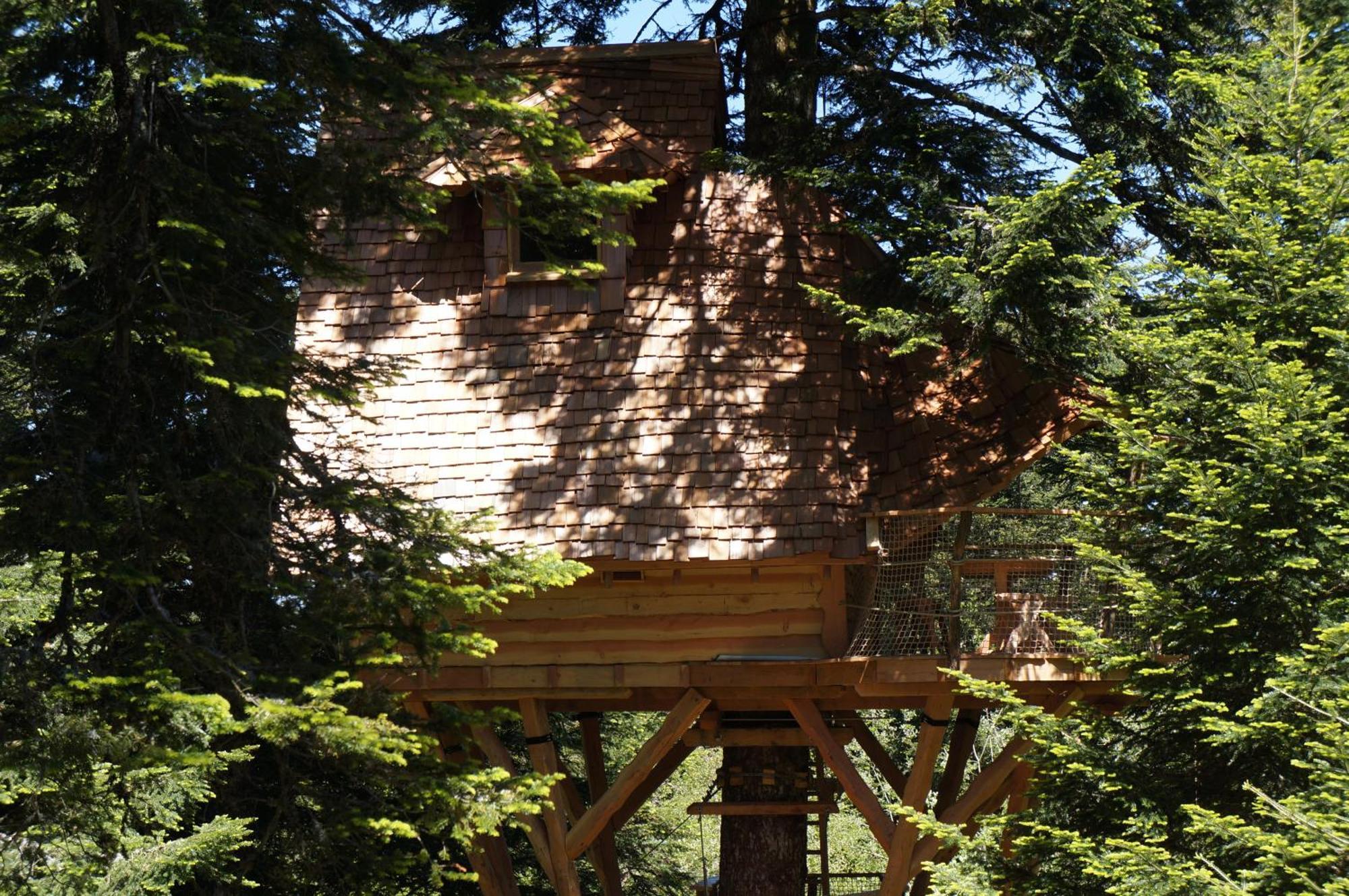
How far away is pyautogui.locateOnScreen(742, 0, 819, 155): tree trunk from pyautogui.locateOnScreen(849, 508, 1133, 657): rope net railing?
395 cm

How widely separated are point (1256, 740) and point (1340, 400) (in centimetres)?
208

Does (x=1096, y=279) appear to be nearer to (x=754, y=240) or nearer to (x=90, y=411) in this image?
(x=754, y=240)

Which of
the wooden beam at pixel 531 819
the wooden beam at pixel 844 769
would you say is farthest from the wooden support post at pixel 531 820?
the wooden beam at pixel 844 769

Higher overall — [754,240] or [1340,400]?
[754,240]

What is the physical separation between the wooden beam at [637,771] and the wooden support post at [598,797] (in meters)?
0.98

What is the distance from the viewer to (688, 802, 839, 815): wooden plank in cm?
1138

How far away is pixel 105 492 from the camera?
22.0 feet

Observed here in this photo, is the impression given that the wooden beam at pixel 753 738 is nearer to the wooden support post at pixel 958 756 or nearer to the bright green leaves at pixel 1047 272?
the wooden support post at pixel 958 756

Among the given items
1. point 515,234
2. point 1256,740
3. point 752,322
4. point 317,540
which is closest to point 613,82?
point 515,234

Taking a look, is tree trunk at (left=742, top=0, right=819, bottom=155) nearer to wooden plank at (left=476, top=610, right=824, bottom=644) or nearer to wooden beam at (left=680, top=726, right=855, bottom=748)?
wooden plank at (left=476, top=610, right=824, bottom=644)

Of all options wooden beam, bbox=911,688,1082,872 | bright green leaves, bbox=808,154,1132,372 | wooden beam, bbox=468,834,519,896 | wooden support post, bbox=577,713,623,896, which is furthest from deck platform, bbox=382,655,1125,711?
bright green leaves, bbox=808,154,1132,372

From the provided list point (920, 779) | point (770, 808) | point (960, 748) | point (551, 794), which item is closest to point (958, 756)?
point (960, 748)

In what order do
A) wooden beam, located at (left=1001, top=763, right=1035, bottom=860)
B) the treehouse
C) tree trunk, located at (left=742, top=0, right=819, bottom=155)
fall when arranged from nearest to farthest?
the treehouse < wooden beam, located at (left=1001, top=763, right=1035, bottom=860) < tree trunk, located at (left=742, top=0, right=819, bottom=155)

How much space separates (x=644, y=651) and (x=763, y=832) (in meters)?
2.24
